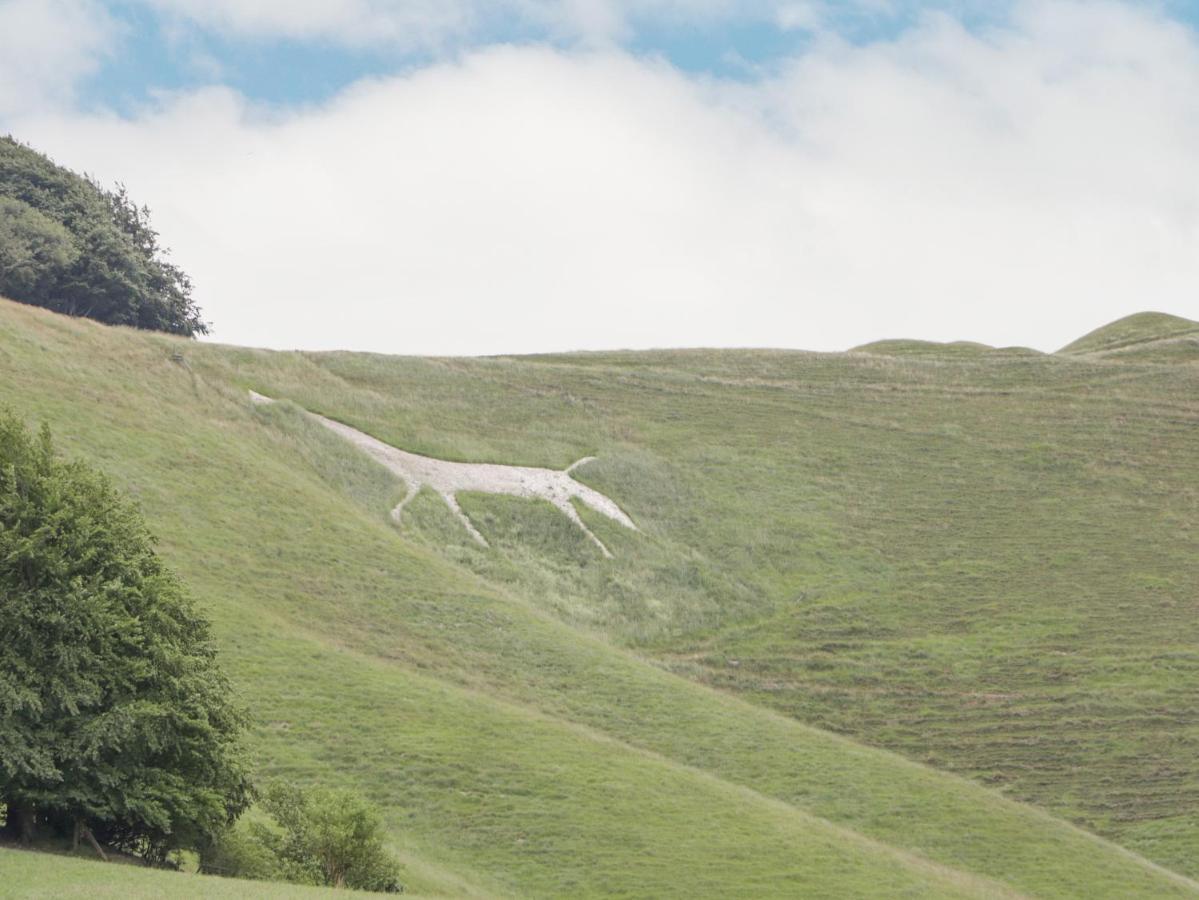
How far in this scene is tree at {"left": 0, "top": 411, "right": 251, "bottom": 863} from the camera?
2341cm

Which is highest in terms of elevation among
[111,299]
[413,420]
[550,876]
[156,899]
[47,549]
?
[111,299]

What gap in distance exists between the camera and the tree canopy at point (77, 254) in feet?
261

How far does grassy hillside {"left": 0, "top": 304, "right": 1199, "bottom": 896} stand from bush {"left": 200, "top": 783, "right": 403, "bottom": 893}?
3154mm

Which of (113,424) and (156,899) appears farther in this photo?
(113,424)

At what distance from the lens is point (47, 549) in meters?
24.3

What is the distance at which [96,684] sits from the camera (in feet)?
79.0

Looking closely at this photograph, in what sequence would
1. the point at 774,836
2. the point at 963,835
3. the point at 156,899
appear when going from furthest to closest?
the point at 963,835
the point at 774,836
the point at 156,899

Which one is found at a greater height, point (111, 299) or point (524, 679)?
point (111, 299)

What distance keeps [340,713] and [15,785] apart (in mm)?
13833

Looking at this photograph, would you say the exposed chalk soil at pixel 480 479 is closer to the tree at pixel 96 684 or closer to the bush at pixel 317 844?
the bush at pixel 317 844

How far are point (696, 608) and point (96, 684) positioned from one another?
35.3 meters

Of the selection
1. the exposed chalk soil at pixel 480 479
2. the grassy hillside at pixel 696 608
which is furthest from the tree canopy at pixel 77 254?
the exposed chalk soil at pixel 480 479

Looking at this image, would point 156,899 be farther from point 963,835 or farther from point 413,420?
point 413,420

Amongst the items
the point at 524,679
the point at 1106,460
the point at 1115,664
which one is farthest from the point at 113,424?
the point at 1106,460
